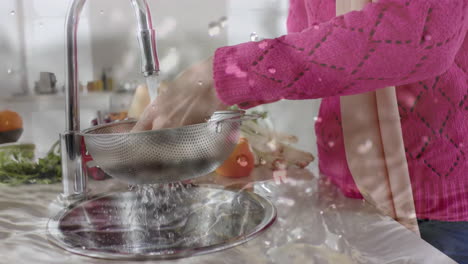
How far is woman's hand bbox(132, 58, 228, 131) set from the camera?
41 cm

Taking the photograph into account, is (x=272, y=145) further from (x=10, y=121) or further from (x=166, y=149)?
(x=10, y=121)

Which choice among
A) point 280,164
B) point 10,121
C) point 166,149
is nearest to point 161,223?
point 166,149

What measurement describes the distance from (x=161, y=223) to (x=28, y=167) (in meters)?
0.31

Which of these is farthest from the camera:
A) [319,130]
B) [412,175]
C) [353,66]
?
[319,130]

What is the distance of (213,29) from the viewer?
59 centimetres

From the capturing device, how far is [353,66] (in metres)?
0.38

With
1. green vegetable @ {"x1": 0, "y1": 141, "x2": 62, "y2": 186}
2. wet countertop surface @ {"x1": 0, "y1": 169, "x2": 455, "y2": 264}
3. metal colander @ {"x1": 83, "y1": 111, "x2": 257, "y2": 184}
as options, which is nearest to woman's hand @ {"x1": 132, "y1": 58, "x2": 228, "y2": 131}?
metal colander @ {"x1": 83, "y1": 111, "x2": 257, "y2": 184}

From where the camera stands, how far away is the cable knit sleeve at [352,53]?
14.2 inches

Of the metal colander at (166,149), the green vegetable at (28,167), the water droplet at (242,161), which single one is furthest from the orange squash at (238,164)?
the green vegetable at (28,167)

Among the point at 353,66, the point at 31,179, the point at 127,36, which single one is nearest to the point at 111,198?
the point at 31,179

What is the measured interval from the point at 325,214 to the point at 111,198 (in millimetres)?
305

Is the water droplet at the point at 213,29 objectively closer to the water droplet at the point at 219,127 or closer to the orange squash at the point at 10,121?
the water droplet at the point at 219,127

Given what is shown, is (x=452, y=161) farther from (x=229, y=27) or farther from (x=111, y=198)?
(x=111, y=198)

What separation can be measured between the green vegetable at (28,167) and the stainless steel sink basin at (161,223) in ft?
0.42
